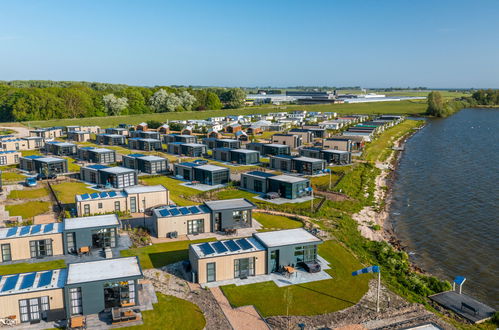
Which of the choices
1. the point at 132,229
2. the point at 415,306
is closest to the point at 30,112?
the point at 132,229

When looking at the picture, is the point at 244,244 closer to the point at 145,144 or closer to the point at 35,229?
the point at 35,229

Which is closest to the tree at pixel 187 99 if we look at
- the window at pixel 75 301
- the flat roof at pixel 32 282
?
the flat roof at pixel 32 282

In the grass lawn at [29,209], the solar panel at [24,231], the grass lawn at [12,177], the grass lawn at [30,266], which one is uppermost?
the solar panel at [24,231]

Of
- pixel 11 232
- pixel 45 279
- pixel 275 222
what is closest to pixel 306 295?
pixel 275 222

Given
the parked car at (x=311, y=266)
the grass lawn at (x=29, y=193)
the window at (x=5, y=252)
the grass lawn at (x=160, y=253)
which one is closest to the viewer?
the parked car at (x=311, y=266)

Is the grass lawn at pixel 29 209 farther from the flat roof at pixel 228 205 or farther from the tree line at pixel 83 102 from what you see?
the tree line at pixel 83 102

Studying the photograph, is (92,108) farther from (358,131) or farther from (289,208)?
(289,208)

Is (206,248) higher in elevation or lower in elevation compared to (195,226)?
higher
